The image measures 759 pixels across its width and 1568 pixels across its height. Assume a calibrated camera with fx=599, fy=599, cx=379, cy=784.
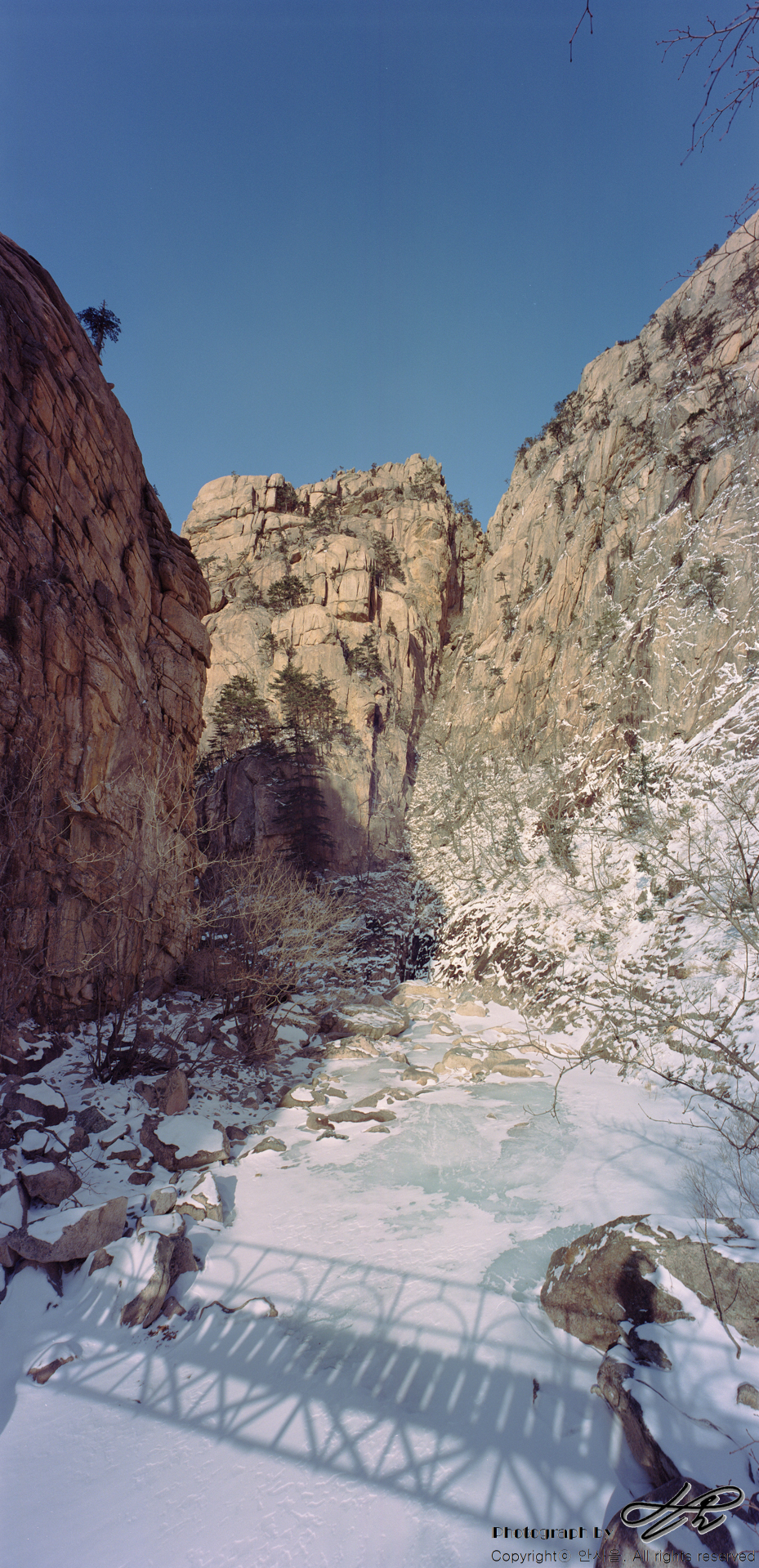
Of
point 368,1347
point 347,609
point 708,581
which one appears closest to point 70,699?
point 368,1347

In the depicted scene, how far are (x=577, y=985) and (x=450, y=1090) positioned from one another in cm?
325

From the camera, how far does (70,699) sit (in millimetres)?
9211

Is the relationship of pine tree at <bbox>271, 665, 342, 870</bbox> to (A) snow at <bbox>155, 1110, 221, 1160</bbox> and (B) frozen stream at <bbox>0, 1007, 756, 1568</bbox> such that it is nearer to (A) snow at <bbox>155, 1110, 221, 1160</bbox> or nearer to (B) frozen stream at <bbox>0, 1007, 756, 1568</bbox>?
(A) snow at <bbox>155, 1110, 221, 1160</bbox>

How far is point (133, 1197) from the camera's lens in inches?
213

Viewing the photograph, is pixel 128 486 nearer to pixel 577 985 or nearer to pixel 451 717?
pixel 577 985

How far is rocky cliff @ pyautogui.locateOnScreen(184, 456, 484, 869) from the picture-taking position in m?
26.2

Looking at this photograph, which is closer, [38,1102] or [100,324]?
[38,1102]

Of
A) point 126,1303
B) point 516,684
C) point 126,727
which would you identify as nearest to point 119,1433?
point 126,1303

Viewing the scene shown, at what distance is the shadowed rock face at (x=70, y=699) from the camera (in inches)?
317

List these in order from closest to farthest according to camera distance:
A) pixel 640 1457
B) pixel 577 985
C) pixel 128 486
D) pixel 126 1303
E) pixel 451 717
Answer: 1. pixel 640 1457
2. pixel 126 1303
3. pixel 577 985
4. pixel 128 486
5. pixel 451 717

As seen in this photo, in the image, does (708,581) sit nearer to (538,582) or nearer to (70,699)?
(538,582)
